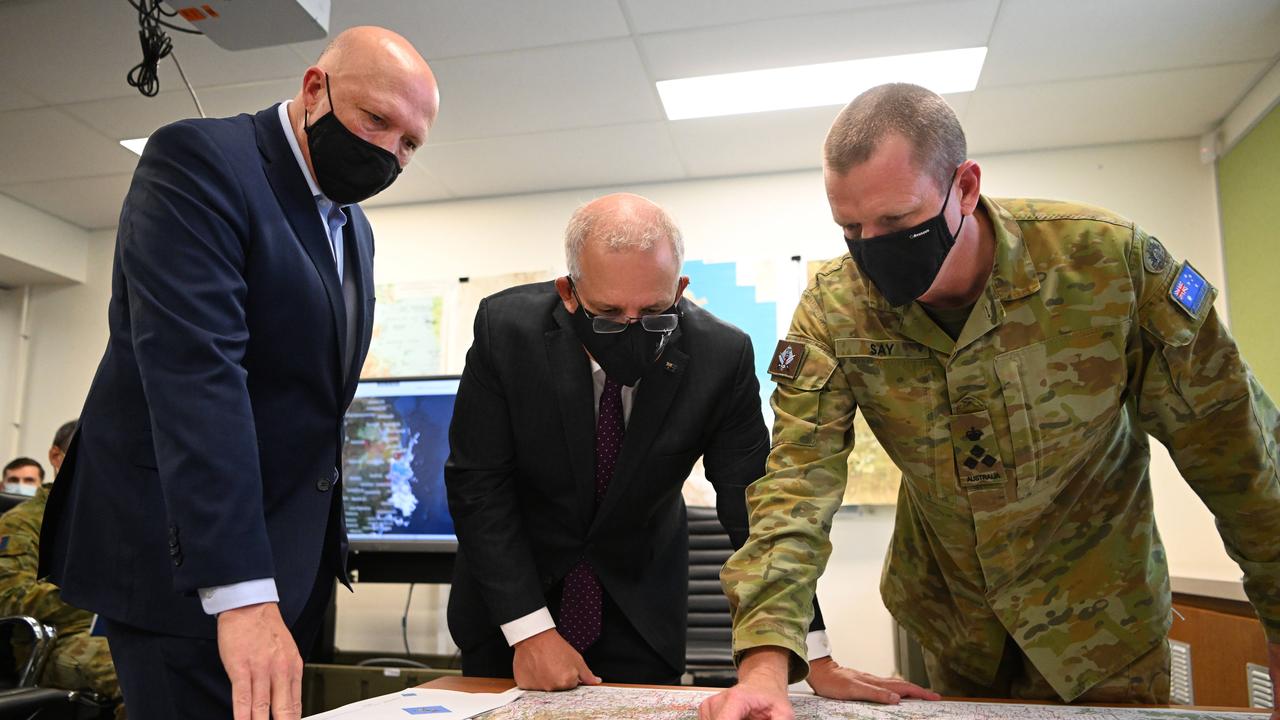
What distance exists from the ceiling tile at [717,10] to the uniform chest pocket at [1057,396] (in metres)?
1.91

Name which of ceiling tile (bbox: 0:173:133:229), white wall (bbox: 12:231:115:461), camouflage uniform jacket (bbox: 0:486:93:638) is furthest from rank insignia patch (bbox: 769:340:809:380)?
white wall (bbox: 12:231:115:461)

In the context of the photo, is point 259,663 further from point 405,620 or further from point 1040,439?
point 405,620

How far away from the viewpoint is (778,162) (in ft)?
12.8

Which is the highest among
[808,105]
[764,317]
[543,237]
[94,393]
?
[808,105]

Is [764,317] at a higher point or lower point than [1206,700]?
higher

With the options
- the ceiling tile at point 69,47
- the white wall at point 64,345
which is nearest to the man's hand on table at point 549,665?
the ceiling tile at point 69,47

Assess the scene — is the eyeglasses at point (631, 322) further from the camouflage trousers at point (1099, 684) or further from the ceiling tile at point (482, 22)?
the ceiling tile at point (482, 22)

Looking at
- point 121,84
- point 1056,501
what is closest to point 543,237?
point 121,84

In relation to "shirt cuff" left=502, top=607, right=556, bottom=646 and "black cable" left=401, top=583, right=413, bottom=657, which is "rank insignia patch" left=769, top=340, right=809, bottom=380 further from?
"black cable" left=401, top=583, right=413, bottom=657

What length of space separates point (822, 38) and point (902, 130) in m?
2.00

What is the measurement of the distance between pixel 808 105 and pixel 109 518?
2.91 m

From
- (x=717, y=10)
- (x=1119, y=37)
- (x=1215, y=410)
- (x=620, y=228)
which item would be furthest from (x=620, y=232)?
(x=1119, y=37)

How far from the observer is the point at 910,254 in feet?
3.60

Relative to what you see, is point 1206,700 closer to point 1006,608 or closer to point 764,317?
point 1006,608
